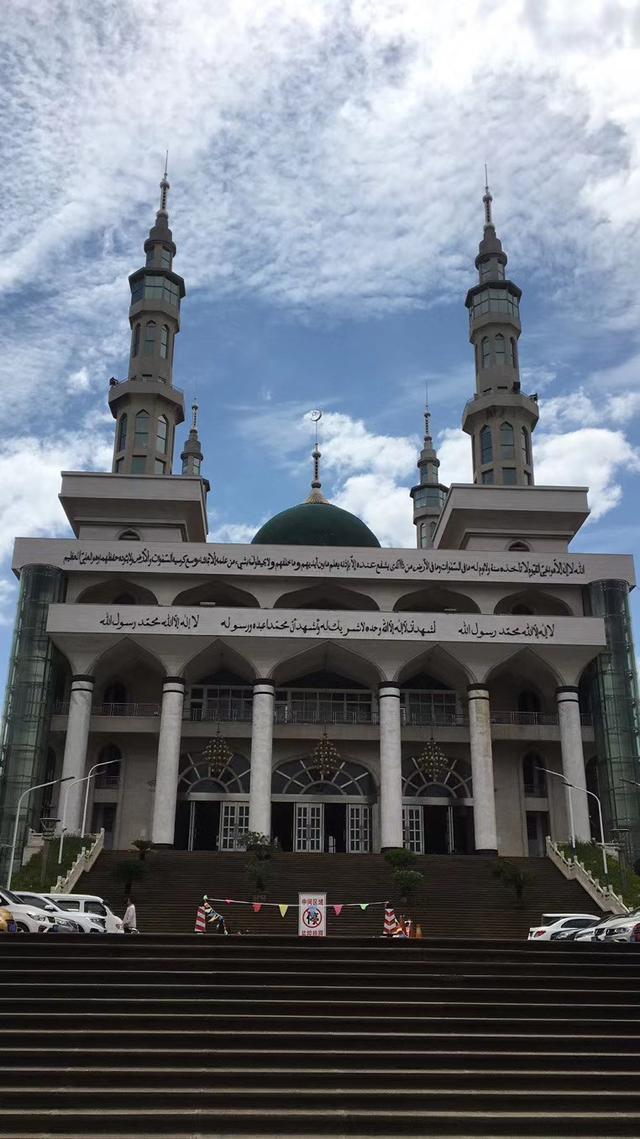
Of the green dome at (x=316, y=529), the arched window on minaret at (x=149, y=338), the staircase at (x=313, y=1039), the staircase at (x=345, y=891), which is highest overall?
the arched window on minaret at (x=149, y=338)

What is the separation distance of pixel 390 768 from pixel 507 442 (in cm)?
1632

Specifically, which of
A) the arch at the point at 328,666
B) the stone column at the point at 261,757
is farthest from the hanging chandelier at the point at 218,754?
the arch at the point at 328,666

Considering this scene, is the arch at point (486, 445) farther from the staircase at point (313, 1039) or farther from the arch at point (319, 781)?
the staircase at point (313, 1039)

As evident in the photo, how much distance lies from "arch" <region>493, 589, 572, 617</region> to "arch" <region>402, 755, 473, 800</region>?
20.4ft

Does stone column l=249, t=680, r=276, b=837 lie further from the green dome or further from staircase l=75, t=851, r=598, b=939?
the green dome

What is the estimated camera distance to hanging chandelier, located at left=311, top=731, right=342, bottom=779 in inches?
1448

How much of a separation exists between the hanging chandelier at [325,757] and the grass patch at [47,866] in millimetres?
8360

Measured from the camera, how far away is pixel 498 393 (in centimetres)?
4509

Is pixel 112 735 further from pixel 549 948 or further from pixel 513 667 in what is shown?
pixel 549 948

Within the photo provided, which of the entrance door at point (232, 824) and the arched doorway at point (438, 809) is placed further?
the arched doorway at point (438, 809)

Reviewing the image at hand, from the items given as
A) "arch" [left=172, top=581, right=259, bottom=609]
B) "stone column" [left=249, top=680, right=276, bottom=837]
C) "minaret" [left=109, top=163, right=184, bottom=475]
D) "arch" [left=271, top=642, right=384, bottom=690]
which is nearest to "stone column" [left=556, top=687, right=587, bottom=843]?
"arch" [left=271, top=642, right=384, bottom=690]

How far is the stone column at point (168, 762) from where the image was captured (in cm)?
3469

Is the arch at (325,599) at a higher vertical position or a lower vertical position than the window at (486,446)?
lower

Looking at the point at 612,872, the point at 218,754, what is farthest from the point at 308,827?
the point at 612,872
